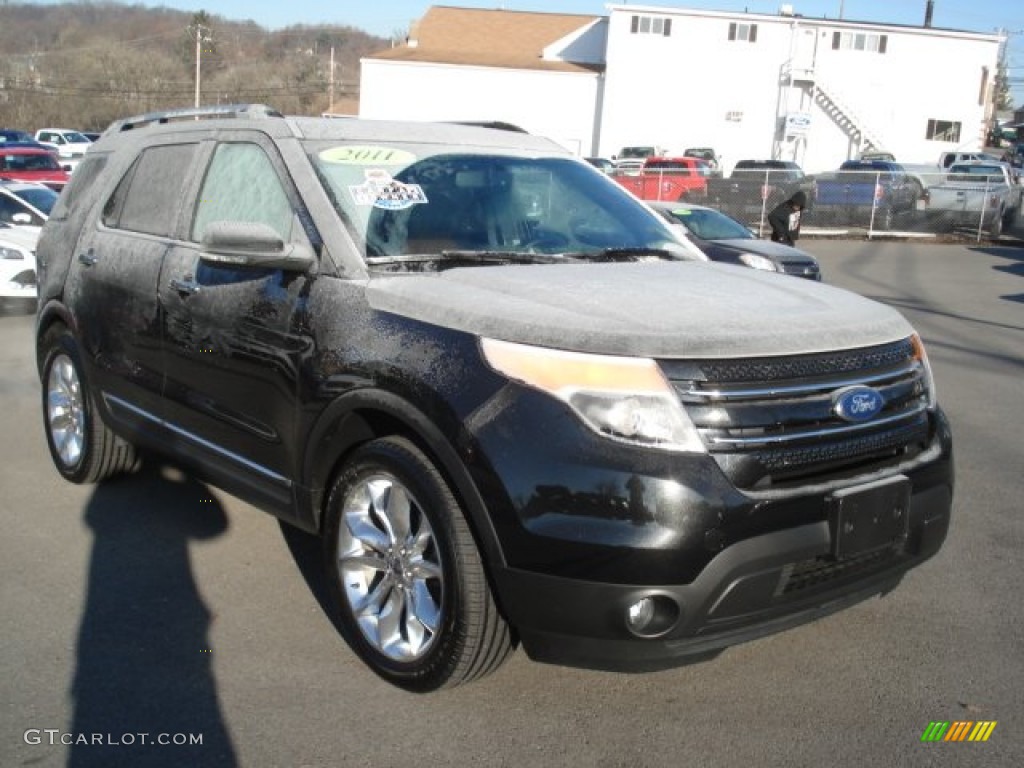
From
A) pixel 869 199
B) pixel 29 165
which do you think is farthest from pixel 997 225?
pixel 29 165

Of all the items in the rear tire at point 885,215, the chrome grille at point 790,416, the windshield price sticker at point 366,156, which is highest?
the windshield price sticker at point 366,156

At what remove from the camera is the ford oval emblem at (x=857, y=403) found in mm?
3016

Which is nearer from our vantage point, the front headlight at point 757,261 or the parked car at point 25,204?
the parked car at point 25,204

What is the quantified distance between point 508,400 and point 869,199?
1028 inches

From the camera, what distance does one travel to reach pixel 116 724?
10.4 ft

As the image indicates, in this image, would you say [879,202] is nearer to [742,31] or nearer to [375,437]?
[742,31]

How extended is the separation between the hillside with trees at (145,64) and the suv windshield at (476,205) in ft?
195

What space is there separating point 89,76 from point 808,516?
8931 centimetres

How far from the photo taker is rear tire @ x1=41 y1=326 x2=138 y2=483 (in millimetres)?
5246

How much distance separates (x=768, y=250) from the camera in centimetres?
1335

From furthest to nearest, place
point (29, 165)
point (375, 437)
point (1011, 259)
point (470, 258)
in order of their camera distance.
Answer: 1. point (29, 165)
2. point (1011, 259)
3. point (470, 258)
4. point (375, 437)

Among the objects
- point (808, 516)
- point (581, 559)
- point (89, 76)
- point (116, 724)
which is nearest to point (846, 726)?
point (808, 516)

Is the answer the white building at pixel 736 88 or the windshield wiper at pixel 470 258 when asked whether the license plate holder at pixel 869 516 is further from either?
the white building at pixel 736 88

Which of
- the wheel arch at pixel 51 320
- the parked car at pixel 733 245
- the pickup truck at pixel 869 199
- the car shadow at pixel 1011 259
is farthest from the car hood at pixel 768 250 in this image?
the pickup truck at pixel 869 199
